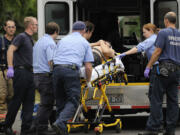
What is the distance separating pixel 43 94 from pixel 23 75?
0.59 m

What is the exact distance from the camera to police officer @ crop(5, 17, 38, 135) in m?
8.80

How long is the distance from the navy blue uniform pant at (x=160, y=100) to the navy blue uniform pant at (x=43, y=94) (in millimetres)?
1668

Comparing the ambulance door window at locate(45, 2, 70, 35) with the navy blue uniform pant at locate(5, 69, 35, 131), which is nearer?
the navy blue uniform pant at locate(5, 69, 35, 131)

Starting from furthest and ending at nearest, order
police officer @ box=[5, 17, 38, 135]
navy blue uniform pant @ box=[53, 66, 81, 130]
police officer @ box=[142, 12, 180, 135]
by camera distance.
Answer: police officer @ box=[5, 17, 38, 135]
police officer @ box=[142, 12, 180, 135]
navy blue uniform pant @ box=[53, 66, 81, 130]

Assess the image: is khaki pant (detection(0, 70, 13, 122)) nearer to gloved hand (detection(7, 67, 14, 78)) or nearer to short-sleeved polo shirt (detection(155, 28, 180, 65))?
gloved hand (detection(7, 67, 14, 78))

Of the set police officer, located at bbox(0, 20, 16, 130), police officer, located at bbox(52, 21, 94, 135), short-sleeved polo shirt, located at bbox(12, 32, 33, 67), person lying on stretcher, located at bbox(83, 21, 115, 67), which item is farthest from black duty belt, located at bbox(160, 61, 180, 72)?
police officer, located at bbox(0, 20, 16, 130)

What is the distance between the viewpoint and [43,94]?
927 centimetres

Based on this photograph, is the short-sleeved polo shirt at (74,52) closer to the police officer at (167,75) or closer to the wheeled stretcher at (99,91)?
the wheeled stretcher at (99,91)

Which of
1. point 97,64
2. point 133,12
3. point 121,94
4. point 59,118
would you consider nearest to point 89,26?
point 97,64

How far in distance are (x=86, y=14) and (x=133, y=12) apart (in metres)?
2.11

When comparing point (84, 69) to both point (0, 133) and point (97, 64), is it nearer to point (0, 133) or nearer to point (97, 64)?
point (97, 64)

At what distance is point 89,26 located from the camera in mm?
9711

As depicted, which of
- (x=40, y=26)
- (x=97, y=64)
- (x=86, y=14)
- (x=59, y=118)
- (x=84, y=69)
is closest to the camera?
(x=59, y=118)

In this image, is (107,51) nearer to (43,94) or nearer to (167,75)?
(43,94)
